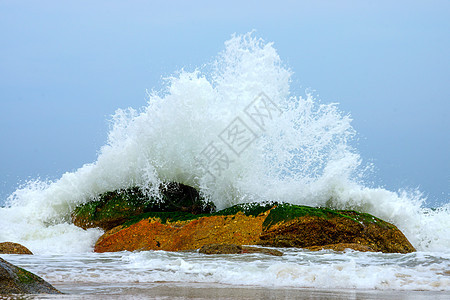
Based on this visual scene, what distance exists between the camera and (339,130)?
9383 mm

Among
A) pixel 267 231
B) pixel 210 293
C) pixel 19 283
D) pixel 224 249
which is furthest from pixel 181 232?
pixel 19 283

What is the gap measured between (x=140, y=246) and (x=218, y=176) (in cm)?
239

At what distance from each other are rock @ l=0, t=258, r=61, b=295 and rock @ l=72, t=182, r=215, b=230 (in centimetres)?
523

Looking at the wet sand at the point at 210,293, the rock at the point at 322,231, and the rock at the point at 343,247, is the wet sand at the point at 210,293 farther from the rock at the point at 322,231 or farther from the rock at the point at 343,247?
the rock at the point at 322,231

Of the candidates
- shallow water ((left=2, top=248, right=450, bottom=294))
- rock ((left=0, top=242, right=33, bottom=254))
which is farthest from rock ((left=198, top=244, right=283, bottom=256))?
rock ((left=0, top=242, right=33, bottom=254))

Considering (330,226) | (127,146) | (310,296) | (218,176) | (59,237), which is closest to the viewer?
(310,296)

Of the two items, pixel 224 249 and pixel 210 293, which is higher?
pixel 224 249

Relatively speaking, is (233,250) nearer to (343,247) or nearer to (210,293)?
(343,247)

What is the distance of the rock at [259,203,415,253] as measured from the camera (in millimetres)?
6984

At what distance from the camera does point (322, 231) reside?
7031 mm

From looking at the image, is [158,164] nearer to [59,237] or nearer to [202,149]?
[202,149]

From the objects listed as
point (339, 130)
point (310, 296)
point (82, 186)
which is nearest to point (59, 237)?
point (82, 186)

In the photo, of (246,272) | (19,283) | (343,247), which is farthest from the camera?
(343,247)

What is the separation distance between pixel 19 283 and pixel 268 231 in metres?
4.31
